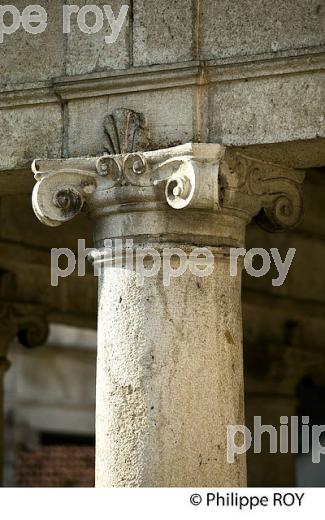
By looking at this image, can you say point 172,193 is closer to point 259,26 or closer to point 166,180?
point 166,180

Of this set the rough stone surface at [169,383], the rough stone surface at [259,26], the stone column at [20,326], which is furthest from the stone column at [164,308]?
the stone column at [20,326]

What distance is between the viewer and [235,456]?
24.2 ft

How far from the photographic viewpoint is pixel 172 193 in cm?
734

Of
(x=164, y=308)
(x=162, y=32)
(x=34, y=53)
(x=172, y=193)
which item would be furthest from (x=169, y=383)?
(x=34, y=53)

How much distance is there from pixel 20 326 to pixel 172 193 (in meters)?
4.42

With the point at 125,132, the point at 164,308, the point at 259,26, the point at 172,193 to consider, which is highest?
the point at 259,26

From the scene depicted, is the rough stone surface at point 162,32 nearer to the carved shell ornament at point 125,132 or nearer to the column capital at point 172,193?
the carved shell ornament at point 125,132

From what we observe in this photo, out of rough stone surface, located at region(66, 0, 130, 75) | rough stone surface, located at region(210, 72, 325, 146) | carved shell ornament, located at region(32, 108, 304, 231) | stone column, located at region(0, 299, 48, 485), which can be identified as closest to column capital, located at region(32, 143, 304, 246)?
carved shell ornament, located at region(32, 108, 304, 231)

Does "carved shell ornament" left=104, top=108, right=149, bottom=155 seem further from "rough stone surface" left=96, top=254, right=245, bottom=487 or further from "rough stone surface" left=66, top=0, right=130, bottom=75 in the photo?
"rough stone surface" left=96, top=254, right=245, bottom=487
